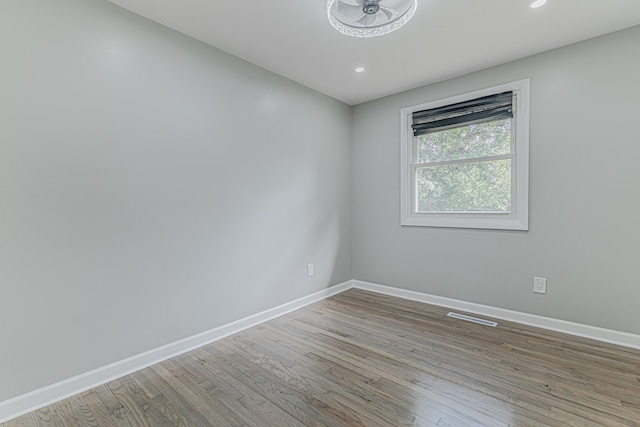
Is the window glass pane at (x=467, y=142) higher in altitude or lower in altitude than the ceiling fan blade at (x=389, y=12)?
lower

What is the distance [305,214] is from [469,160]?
5.96 feet

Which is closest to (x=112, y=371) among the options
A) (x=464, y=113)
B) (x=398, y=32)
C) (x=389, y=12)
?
(x=389, y=12)

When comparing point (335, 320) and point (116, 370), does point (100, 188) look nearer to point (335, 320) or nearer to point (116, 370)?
point (116, 370)

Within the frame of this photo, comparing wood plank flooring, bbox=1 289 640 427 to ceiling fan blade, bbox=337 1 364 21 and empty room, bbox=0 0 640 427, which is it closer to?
empty room, bbox=0 0 640 427

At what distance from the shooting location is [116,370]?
1939mm

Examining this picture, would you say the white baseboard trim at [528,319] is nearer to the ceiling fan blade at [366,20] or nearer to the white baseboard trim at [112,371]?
the white baseboard trim at [112,371]

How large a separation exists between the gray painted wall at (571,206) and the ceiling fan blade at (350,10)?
1.74 metres

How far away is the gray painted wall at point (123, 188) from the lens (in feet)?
5.32

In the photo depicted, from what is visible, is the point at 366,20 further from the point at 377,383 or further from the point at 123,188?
the point at 377,383

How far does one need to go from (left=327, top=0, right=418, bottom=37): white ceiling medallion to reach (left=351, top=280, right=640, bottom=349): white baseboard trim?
2.67 metres

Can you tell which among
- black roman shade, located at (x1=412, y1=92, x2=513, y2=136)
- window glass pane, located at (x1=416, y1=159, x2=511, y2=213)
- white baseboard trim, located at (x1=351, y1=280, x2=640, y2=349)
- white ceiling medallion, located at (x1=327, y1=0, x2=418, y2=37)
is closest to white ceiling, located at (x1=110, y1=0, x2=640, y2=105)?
white ceiling medallion, located at (x1=327, y1=0, x2=418, y2=37)

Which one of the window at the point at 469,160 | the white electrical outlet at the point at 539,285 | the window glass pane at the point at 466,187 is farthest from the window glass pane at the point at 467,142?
the white electrical outlet at the point at 539,285

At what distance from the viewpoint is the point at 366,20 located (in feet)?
6.04

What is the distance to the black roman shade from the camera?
280 cm
